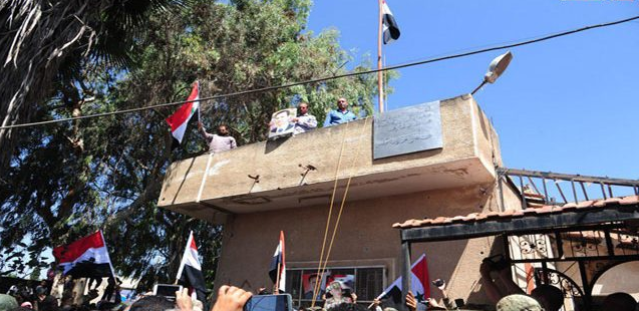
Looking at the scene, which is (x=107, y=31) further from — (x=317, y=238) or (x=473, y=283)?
(x=473, y=283)

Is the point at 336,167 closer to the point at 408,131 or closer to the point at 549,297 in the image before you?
the point at 408,131

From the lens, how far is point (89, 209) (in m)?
12.5

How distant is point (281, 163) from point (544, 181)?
169 inches

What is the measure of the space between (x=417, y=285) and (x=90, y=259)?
19.4 ft

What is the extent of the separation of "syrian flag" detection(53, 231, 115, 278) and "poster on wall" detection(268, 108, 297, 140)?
3726mm

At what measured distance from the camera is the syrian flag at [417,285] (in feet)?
20.9

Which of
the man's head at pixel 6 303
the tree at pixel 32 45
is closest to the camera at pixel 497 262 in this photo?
the man's head at pixel 6 303

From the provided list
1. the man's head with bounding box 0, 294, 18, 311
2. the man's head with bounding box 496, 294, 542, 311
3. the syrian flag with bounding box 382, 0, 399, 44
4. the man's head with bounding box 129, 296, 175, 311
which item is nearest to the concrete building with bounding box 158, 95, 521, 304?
the man's head with bounding box 496, 294, 542, 311

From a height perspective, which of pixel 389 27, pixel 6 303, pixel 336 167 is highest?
pixel 389 27

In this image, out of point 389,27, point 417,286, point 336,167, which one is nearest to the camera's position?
point 417,286

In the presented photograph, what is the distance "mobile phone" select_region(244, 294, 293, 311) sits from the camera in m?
2.81

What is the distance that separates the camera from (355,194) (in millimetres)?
7664

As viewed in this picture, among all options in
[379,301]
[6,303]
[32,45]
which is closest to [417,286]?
[379,301]

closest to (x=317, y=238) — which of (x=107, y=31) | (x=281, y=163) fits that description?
(x=281, y=163)
